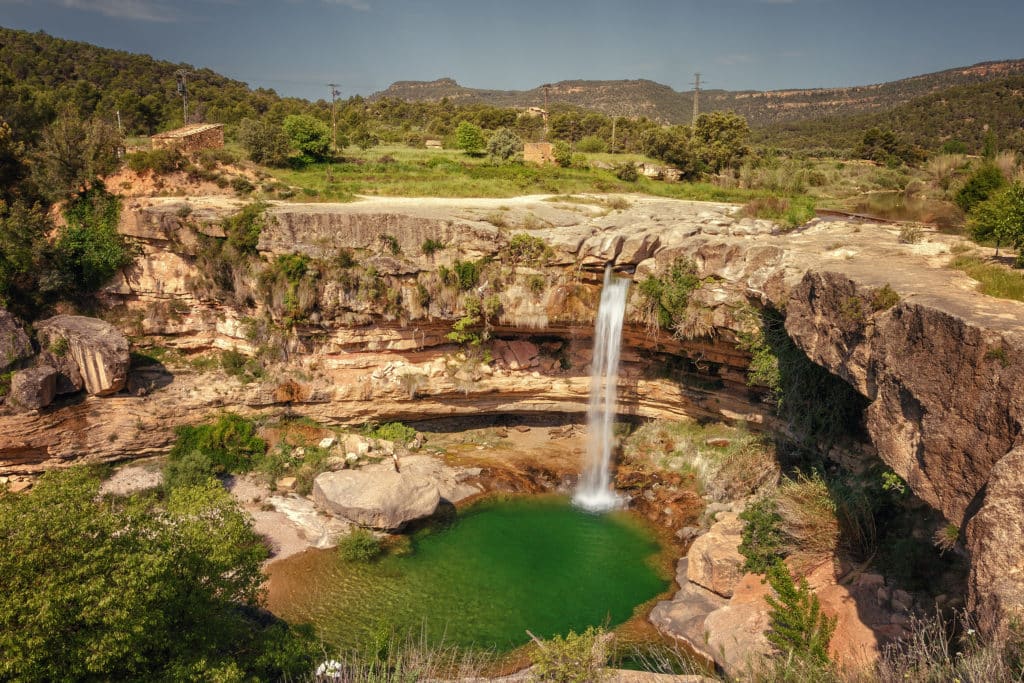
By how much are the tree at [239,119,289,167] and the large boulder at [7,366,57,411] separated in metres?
14.1

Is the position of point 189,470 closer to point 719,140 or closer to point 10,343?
point 10,343

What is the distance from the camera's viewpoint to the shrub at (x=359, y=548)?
567 inches

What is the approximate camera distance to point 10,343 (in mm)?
16094

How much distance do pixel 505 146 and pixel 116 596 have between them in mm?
29656

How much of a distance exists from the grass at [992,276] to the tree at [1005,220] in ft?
1.57

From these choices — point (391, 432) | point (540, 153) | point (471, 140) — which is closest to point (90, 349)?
point (391, 432)

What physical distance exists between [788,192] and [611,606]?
21.3 metres

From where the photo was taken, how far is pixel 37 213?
18688mm

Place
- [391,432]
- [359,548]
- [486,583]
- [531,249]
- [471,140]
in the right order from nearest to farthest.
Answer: [486,583], [359,548], [531,249], [391,432], [471,140]

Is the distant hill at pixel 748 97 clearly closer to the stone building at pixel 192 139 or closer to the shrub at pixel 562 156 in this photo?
the shrub at pixel 562 156

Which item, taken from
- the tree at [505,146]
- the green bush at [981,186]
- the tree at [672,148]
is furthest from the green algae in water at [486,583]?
the tree at [672,148]

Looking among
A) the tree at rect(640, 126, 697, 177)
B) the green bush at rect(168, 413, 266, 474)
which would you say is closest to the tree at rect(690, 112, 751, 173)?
the tree at rect(640, 126, 697, 177)

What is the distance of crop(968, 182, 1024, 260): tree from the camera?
34.9 feet

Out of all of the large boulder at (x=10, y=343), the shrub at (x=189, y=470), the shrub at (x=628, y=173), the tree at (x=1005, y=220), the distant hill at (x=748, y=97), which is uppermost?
the distant hill at (x=748, y=97)
